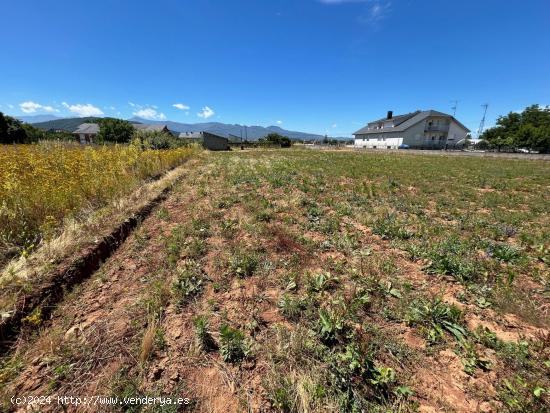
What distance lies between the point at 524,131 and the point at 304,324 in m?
60.2

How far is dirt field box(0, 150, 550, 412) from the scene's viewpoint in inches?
74.9

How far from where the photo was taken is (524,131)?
137 feet

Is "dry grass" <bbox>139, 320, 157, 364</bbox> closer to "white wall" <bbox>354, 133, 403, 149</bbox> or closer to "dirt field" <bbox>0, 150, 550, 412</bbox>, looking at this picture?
"dirt field" <bbox>0, 150, 550, 412</bbox>

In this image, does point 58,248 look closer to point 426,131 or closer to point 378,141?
point 426,131

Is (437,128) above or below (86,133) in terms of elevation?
above

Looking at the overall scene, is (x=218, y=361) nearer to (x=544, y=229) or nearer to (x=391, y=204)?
(x=391, y=204)

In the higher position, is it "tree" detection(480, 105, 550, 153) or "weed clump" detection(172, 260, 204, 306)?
"tree" detection(480, 105, 550, 153)

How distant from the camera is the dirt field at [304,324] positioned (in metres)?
1.90

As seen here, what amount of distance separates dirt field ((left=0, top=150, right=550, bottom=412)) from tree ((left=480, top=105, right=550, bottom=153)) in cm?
5278

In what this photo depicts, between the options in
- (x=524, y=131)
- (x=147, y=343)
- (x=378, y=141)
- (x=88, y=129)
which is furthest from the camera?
(x=88, y=129)

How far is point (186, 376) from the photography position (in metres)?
2.04

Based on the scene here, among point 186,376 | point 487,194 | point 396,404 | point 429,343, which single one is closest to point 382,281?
point 429,343

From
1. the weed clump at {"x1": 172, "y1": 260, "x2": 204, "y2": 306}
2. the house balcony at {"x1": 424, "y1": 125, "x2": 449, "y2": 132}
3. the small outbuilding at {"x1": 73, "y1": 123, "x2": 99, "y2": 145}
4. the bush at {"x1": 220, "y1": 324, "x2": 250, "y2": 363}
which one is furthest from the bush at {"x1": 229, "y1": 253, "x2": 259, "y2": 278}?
the small outbuilding at {"x1": 73, "y1": 123, "x2": 99, "y2": 145}

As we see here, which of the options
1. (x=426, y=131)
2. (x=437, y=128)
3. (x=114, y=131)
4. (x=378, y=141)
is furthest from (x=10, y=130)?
(x=437, y=128)
